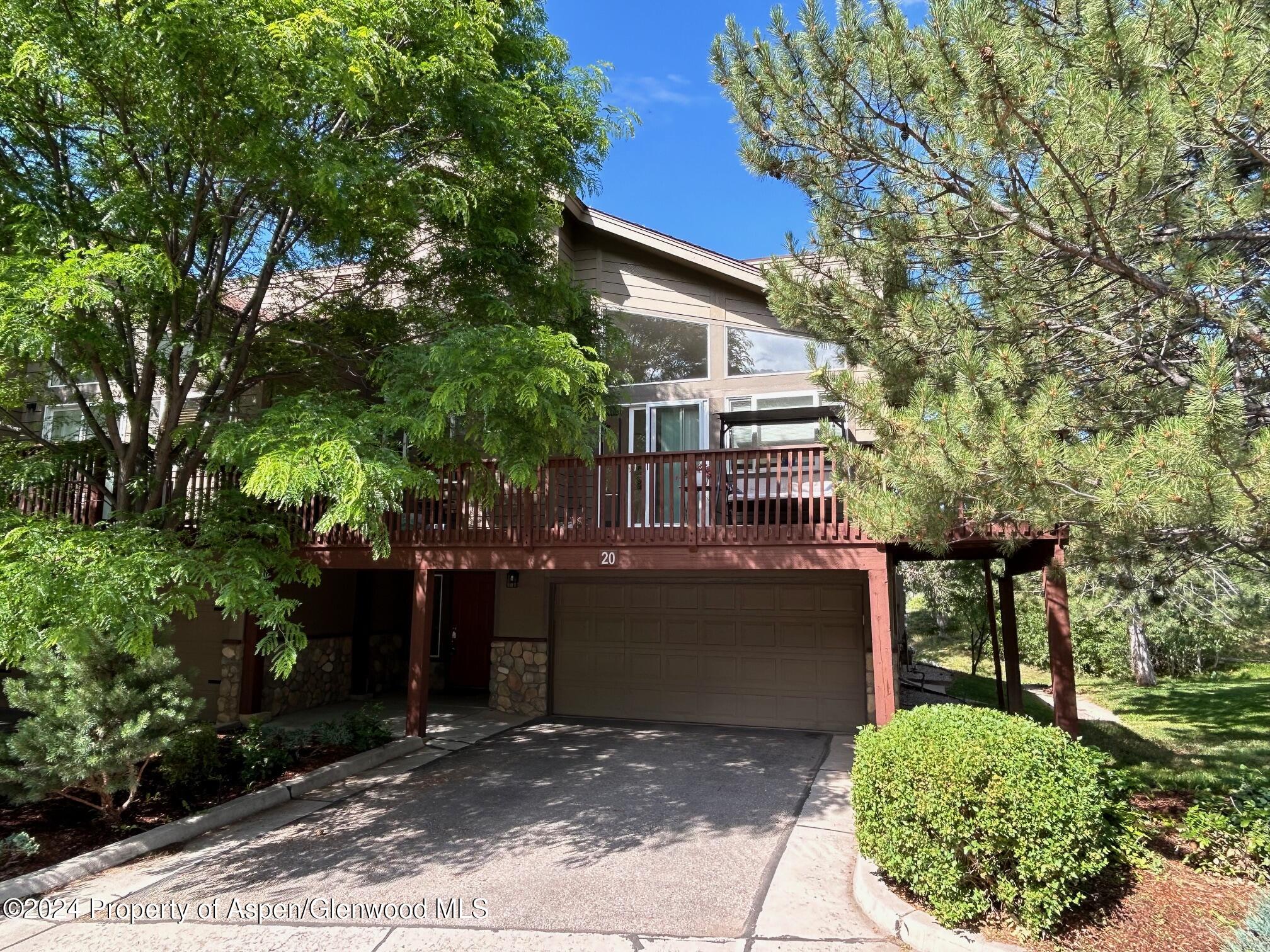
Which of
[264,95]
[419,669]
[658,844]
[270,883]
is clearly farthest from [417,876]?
[264,95]

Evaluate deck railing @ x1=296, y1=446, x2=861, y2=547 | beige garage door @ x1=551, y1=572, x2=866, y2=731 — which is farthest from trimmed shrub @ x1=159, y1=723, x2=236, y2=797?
beige garage door @ x1=551, y1=572, x2=866, y2=731

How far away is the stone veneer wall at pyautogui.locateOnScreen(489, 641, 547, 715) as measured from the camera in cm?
1059

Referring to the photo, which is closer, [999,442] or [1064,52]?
[999,442]

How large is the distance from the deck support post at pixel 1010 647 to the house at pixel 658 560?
5 cm

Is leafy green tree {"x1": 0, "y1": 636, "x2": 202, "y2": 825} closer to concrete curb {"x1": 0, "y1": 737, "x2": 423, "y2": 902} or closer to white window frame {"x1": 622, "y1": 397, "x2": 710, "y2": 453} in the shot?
concrete curb {"x1": 0, "y1": 737, "x2": 423, "y2": 902}

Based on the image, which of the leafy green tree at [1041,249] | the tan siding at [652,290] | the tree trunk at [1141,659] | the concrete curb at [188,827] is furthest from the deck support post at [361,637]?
the tree trunk at [1141,659]

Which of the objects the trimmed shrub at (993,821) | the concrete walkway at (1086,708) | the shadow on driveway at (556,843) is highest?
the trimmed shrub at (993,821)

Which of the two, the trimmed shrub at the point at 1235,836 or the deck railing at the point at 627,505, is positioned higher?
the deck railing at the point at 627,505

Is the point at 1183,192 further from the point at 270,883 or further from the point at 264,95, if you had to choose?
the point at 270,883

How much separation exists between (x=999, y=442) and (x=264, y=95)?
5332 mm

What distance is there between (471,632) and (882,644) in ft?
25.2

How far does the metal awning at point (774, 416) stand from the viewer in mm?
8891

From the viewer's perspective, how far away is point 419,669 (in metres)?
8.47

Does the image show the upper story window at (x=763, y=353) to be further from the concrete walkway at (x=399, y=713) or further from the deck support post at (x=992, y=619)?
the concrete walkway at (x=399, y=713)
